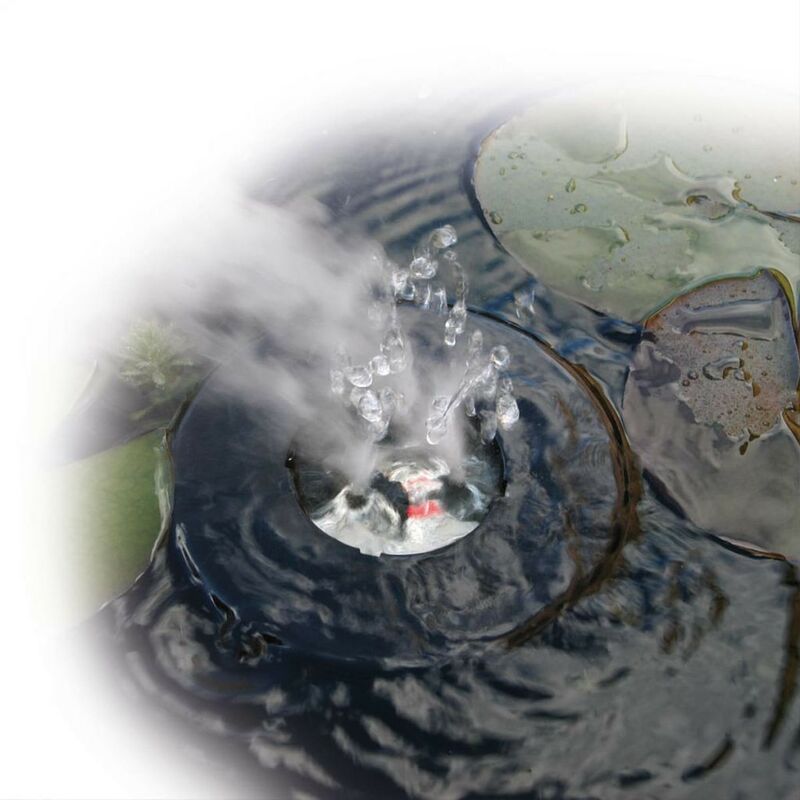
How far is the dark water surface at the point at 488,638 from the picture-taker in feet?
5.94

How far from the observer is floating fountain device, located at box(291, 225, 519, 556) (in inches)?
89.4

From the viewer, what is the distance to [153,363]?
2705 millimetres

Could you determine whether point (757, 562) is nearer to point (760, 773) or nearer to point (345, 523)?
point (760, 773)

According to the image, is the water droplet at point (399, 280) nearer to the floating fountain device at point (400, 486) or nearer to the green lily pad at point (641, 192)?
the floating fountain device at point (400, 486)

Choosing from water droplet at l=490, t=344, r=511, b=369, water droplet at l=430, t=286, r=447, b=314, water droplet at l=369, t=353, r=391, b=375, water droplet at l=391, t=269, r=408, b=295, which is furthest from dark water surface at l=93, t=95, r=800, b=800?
water droplet at l=391, t=269, r=408, b=295

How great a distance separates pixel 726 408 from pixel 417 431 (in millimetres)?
1042

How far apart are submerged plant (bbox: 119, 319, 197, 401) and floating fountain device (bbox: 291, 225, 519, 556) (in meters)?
0.58

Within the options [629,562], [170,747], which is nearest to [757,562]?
[629,562]

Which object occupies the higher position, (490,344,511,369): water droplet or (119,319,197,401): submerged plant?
(119,319,197,401): submerged plant

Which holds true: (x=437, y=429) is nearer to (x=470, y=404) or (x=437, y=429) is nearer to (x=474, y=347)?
(x=470, y=404)

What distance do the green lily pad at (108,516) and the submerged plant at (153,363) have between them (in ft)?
0.77

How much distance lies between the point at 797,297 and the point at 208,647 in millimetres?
2415

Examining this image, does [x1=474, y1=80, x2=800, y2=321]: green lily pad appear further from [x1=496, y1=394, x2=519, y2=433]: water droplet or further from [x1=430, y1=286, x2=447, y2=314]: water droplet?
[x1=496, y1=394, x2=519, y2=433]: water droplet

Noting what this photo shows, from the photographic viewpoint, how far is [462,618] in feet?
6.66
